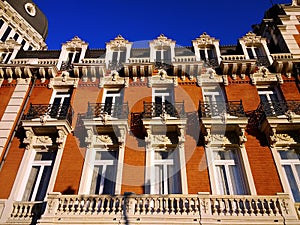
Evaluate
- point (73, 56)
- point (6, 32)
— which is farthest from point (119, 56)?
point (6, 32)

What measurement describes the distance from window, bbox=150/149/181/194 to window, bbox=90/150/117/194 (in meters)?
1.66

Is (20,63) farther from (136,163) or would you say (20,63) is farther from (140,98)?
(136,163)

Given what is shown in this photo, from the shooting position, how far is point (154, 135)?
10484 mm

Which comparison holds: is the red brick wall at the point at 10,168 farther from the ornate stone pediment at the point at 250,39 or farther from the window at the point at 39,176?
the ornate stone pediment at the point at 250,39

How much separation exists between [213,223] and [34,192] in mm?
7034

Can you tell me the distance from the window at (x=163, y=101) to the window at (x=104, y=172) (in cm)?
284

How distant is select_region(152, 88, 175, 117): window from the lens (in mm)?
10836

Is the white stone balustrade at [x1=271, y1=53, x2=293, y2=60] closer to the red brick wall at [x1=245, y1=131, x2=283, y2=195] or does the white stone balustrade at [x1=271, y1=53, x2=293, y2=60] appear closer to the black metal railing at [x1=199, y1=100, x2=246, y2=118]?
the black metal railing at [x1=199, y1=100, x2=246, y2=118]

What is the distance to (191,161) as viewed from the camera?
9.69m

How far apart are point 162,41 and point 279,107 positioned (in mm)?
7915

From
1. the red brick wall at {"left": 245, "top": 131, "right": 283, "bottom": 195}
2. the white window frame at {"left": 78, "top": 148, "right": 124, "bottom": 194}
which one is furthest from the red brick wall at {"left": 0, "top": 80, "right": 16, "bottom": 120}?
the red brick wall at {"left": 245, "top": 131, "right": 283, "bottom": 195}

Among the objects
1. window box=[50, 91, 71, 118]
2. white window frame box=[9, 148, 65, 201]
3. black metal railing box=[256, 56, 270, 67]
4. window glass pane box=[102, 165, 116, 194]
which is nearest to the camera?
white window frame box=[9, 148, 65, 201]

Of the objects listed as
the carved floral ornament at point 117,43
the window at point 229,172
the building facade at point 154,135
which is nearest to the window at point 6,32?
the building facade at point 154,135

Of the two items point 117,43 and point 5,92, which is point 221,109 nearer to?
point 117,43
